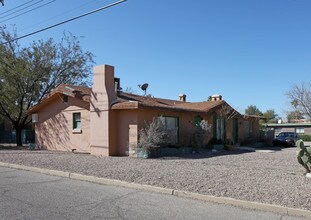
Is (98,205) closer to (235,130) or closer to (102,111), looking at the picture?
(102,111)

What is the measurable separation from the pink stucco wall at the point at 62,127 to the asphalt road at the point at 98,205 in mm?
10656

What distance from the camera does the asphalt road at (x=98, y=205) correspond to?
22.7 feet

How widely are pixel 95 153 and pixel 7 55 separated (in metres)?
11.2

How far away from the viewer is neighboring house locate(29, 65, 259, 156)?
18.6m

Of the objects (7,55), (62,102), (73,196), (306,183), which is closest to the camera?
(73,196)

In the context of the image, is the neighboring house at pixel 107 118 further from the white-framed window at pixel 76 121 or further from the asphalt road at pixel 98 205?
the asphalt road at pixel 98 205

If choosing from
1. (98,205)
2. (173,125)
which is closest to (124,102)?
(173,125)

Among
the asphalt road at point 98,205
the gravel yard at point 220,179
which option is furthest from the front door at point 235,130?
the asphalt road at point 98,205

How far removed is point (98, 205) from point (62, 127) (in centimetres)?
1561

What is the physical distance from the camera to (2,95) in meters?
25.3

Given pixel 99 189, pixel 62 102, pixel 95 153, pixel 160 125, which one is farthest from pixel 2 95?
pixel 99 189

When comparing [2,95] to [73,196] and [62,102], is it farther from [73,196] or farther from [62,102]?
[73,196]

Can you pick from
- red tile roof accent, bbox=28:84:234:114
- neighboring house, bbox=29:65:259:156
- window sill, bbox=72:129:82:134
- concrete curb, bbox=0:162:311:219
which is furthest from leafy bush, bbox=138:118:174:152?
concrete curb, bbox=0:162:311:219

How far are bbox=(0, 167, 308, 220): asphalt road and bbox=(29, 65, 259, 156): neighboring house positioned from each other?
27.5ft
